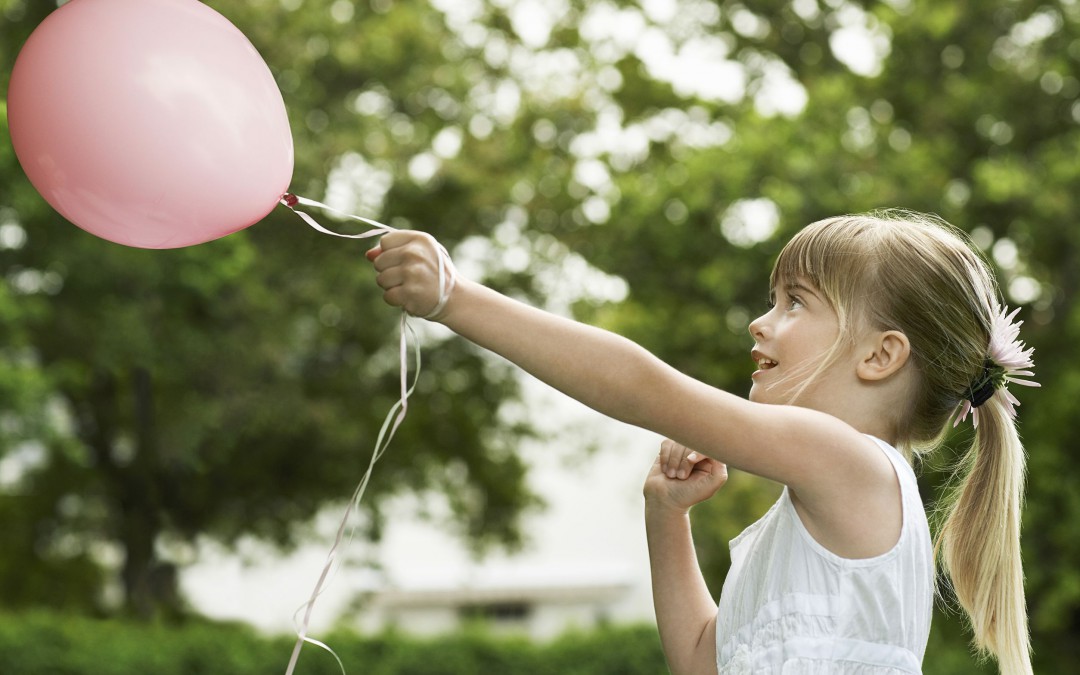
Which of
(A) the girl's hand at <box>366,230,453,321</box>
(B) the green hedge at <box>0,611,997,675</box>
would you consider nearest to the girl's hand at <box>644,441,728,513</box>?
(A) the girl's hand at <box>366,230,453,321</box>

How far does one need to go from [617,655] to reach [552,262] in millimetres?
4769

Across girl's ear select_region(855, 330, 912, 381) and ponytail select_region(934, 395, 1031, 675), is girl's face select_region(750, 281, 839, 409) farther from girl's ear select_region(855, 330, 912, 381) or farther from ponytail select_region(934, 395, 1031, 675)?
ponytail select_region(934, 395, 1031, 675)

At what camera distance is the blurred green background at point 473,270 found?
28.3ft

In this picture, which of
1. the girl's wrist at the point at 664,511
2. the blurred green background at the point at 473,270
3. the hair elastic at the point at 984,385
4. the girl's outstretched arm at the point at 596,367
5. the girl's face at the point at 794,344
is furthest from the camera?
the blurred green background at the point at 473,270

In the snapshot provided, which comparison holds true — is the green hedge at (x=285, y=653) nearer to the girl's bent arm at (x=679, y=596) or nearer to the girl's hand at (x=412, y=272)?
the girl's bent arm at (x=679, y=596)

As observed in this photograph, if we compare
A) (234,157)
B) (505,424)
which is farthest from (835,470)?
(505,424)

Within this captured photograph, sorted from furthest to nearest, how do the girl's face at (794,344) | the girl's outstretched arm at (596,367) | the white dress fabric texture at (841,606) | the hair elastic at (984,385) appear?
the hair elastic at (984,385), the girl's face at (794,344), the white dress fabric texture at (841,606), the girl's outstretched arm at (596,367)

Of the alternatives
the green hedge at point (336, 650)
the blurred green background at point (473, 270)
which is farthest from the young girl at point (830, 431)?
the green hedge at point (336, 650)

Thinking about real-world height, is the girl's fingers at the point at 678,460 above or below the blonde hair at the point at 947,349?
below

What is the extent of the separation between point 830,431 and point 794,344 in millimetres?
202

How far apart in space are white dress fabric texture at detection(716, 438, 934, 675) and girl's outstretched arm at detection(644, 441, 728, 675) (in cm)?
22

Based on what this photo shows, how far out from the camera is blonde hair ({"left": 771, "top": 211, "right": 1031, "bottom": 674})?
1.64m

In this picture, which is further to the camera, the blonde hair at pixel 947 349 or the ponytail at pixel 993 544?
the ponytail at pixel 993 544

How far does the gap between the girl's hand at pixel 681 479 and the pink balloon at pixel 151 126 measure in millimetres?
704
